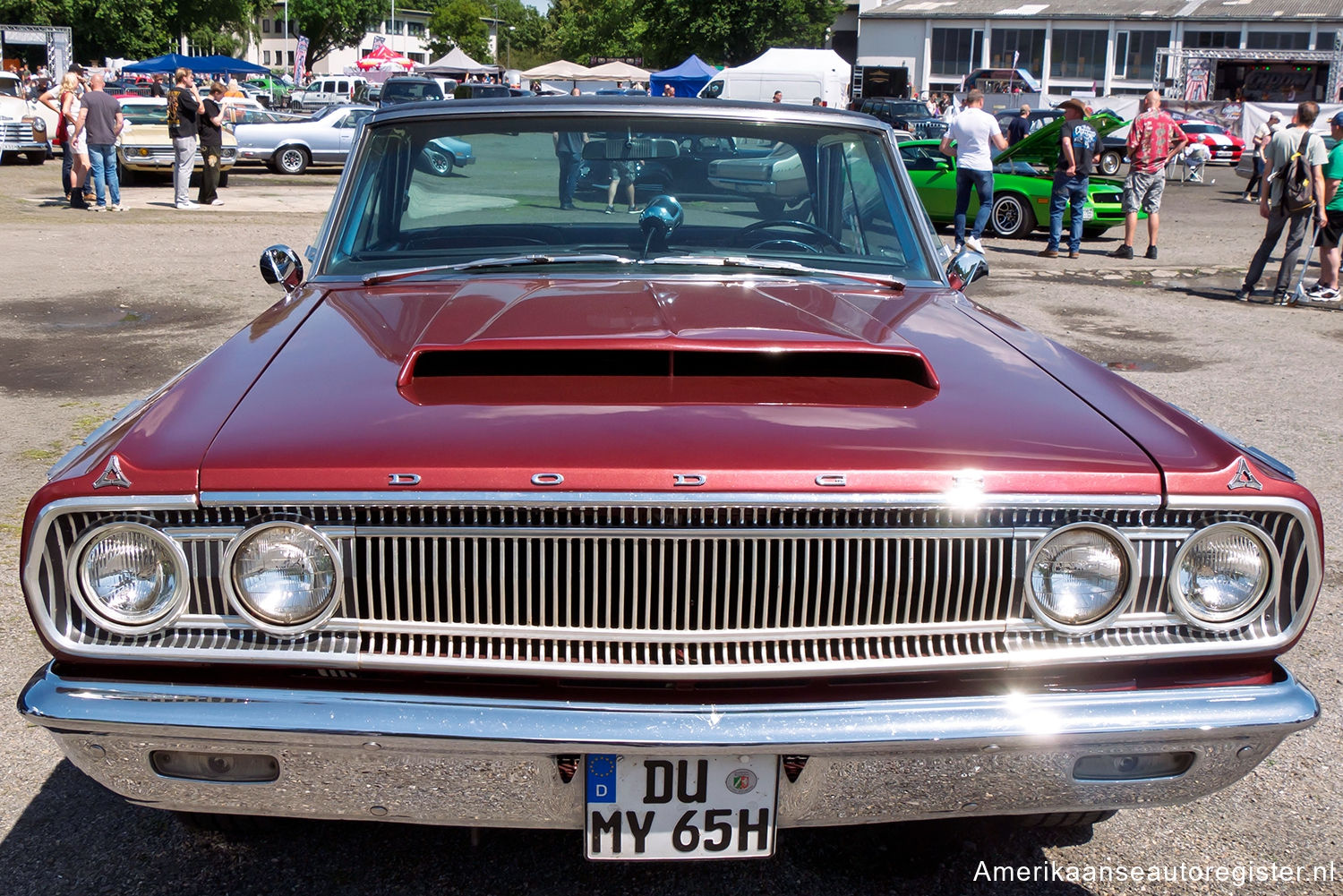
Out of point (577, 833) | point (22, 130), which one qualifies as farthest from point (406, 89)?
point (577, 833)

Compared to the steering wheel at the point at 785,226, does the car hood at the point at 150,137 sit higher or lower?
higher

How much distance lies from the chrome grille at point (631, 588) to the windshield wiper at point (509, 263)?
1332 millimetres

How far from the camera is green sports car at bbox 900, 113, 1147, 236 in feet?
50.0

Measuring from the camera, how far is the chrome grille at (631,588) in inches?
80.1

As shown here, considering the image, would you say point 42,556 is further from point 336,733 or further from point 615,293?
point 615,293

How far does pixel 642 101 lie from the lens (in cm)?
366

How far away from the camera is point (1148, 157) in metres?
13.4

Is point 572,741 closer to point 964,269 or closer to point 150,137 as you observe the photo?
point 964,269

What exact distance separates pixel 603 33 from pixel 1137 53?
119ft

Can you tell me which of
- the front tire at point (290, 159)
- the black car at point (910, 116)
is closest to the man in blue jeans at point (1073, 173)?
the front tire at point (290, 159)

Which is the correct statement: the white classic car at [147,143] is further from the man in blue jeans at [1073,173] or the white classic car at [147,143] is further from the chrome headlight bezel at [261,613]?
the chrome headlight bezel at [261,613]

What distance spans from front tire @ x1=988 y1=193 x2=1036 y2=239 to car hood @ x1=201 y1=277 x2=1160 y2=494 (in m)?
13.3

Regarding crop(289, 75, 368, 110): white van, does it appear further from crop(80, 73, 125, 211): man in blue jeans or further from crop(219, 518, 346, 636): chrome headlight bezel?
crop(219, 518, 346, 636): chrome headlight bezel

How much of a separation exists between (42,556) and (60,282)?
33.7ft
